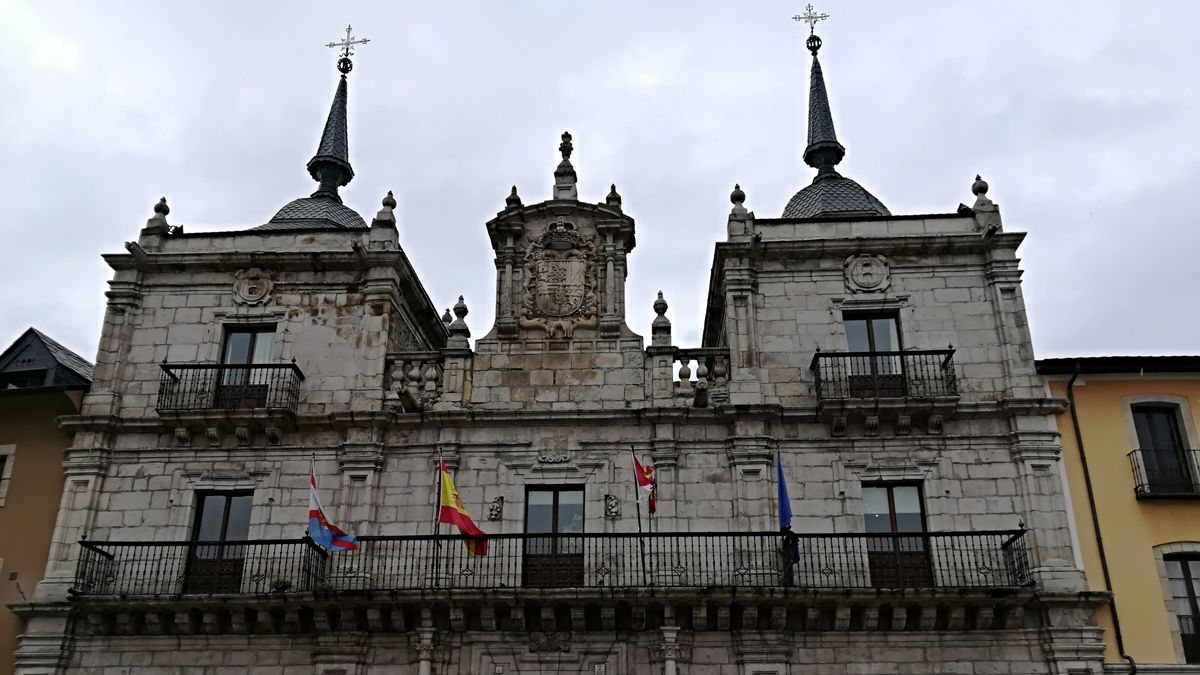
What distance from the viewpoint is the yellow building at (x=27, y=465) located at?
18344mm

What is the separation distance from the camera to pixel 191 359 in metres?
20.0

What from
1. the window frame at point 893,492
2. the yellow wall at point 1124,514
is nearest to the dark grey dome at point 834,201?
the yellow wall at point 1124,514

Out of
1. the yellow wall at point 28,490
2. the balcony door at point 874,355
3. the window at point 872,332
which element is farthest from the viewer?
the window at point 872,332

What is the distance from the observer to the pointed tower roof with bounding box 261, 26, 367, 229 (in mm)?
23141

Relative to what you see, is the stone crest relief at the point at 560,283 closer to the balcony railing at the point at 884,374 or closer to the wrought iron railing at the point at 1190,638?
the balcony railing at the point at 884,374

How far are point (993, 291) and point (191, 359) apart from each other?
48.6 feet

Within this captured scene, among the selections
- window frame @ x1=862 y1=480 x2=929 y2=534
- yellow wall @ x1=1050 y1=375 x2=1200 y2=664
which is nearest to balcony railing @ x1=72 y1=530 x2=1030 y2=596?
window frame @ x1=862 y1=480 x2=929 y2=534

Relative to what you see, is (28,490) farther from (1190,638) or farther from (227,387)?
(1190,638)

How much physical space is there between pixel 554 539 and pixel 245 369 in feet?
21.3

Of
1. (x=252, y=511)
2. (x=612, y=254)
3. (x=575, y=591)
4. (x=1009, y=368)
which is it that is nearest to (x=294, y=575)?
(x=252, y=511)

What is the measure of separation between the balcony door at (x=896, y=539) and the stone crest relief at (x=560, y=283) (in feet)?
19.5

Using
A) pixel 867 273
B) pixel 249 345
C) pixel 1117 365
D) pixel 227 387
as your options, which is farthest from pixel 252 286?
pixel 1117 365

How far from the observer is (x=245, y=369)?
64.3 feet

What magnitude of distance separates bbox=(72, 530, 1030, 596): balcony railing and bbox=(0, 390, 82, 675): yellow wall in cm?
127
